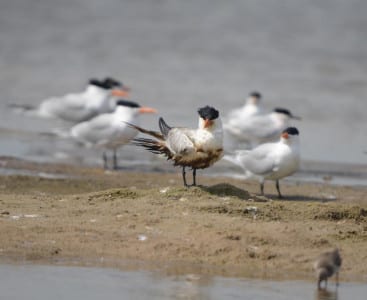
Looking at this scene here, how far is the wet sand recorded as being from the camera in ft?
23.5

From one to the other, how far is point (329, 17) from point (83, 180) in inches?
496

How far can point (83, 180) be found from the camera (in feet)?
37.9

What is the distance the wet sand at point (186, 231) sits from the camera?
7168mm

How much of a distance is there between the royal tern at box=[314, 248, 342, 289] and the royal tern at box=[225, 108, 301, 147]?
837 centimetres

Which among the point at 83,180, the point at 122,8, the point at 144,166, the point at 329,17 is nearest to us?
the point at 83,180

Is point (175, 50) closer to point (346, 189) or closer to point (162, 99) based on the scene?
point (162, 99)

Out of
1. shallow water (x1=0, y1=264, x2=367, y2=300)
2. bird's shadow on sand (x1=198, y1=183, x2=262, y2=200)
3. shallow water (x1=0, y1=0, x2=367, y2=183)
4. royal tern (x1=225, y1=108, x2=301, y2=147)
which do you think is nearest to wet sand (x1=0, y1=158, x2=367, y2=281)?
bird's shadow on sand (x1=198, y1=183, x2=262, y2=200)

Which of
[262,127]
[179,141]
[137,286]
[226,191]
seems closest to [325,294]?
[137,286]

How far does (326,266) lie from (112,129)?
8108 millimetres

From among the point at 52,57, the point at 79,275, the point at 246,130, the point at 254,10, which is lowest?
the point at 79,275

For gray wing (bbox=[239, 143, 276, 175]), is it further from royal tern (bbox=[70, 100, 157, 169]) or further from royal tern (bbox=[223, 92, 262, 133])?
royal tern (bbox=[223, 92, 262, 133])

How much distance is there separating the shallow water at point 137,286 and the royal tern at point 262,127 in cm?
836

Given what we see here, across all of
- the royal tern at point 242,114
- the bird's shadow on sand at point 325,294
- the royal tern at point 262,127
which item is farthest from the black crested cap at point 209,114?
the royal tern at point 242,114

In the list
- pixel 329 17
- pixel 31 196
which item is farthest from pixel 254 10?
pixel 31 196
